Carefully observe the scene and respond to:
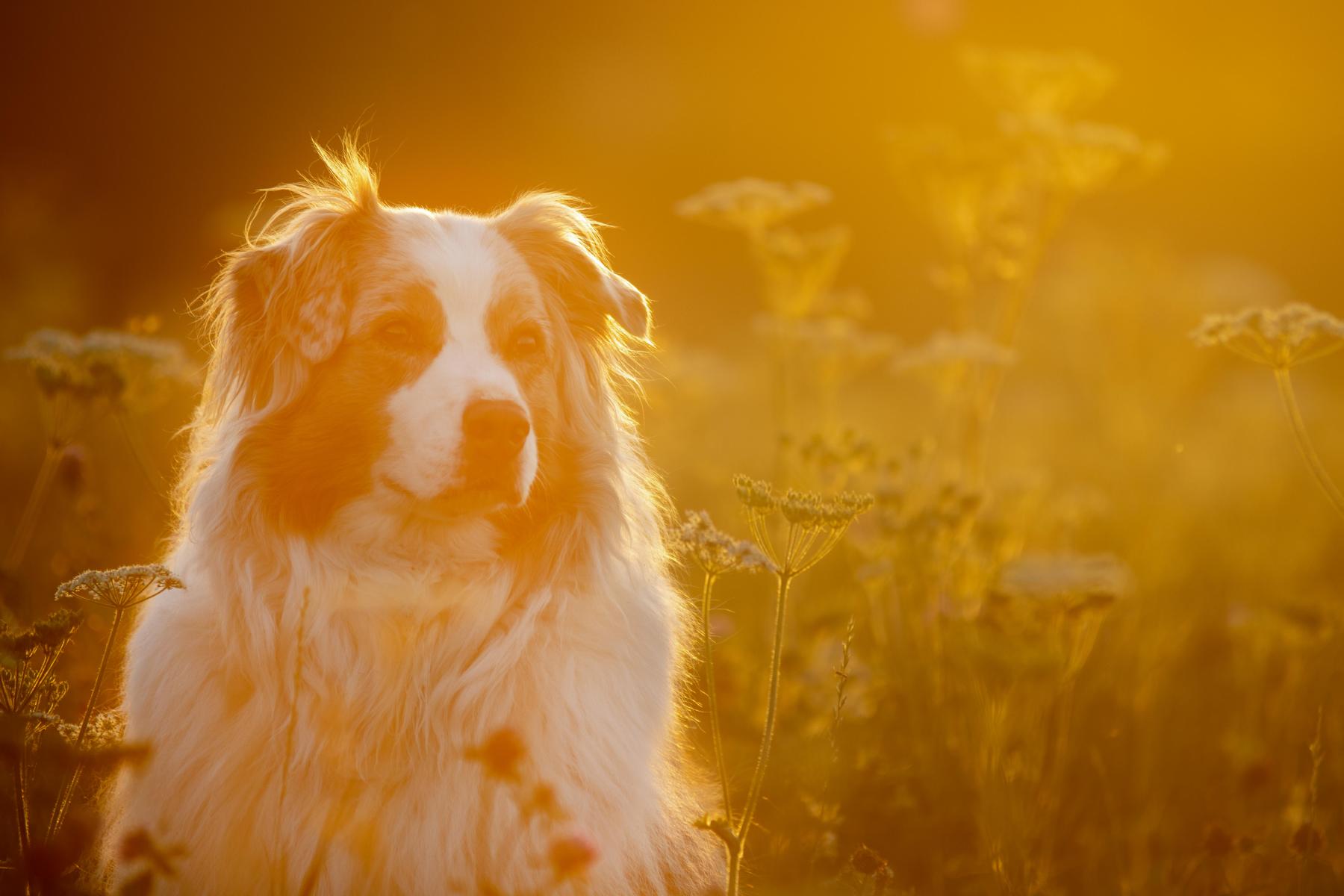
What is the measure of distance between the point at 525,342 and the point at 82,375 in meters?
1.55

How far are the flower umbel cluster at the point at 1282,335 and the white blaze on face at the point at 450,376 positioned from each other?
6.20 feet

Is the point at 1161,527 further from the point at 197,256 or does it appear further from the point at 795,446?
the point at 197,256

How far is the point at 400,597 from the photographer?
305cm

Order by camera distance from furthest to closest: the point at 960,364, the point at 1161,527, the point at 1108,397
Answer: the point at 1108,397 → the point at 1161,527 → the point at 960,364

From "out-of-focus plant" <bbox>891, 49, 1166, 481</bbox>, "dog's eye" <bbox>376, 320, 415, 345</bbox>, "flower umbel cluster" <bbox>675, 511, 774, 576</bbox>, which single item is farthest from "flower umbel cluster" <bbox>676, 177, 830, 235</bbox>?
"flower umbel cluster" <bbox>675, 511, 774, 576</bbox>

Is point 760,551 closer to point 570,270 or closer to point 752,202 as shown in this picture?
point 570,270

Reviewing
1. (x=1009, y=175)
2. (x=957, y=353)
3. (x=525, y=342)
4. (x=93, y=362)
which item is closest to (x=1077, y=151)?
(x=1009, y=175)

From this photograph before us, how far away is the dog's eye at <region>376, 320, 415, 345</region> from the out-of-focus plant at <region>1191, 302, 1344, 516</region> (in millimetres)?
2200

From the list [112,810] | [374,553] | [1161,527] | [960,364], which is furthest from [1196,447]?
[112,810]

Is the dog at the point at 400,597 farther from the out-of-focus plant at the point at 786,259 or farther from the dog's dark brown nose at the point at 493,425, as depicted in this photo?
the out-of-focus plant at the point at 786,259

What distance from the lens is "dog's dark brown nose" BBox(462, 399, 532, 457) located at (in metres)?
2.83

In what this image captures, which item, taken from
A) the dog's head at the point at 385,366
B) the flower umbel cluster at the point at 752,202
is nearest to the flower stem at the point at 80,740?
the dog's head at the point at 385,366

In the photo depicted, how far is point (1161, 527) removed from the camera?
6.61m

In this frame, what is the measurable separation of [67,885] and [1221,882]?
315 centimetres
